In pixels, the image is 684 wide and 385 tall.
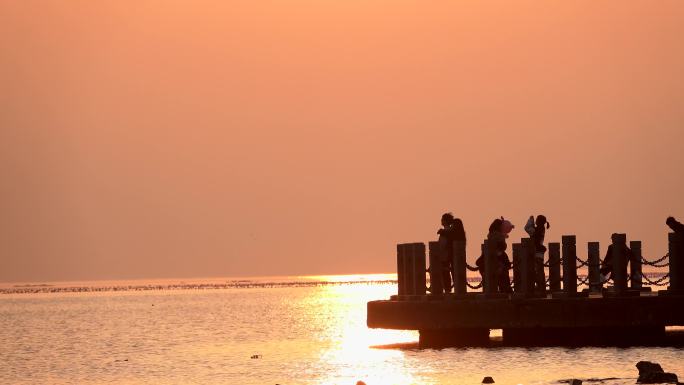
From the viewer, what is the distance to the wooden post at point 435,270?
48625mm

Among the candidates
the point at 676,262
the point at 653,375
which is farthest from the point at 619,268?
the point at 653,375

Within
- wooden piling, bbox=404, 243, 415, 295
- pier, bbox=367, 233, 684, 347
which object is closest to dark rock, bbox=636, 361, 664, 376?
pier, bbox=367, 233, 684, 347

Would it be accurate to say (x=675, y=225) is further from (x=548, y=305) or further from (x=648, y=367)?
(x=648, y=367)

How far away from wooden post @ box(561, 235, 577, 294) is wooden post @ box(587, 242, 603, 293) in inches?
53.8

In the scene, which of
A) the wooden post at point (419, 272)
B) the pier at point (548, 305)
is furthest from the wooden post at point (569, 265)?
the wooden post at point (419, 272)

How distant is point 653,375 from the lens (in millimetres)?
38750

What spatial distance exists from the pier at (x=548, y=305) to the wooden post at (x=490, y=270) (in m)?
0.03

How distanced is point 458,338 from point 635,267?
5574 mm

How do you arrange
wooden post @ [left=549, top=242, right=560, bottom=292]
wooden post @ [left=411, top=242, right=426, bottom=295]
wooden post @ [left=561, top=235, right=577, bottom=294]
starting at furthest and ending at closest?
wooden post @ [left=411, top=242, right=426, bottom=295], wooden post @ [left=549, top=242, right=560, bottom=292], wooden post @ [left=561, top=235, right=577, bottom=294]

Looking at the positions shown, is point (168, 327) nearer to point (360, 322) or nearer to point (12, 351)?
point (360, 322)

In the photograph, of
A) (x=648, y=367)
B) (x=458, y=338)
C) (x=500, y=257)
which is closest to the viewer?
(x=648, y=367)

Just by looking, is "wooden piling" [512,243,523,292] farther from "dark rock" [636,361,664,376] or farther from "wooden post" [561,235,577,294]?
"dark rock" [636,361,664,376]

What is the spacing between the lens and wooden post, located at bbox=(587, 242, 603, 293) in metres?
48.5

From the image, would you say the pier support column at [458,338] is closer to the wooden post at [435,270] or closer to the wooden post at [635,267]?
the wooden post at [435,270]
